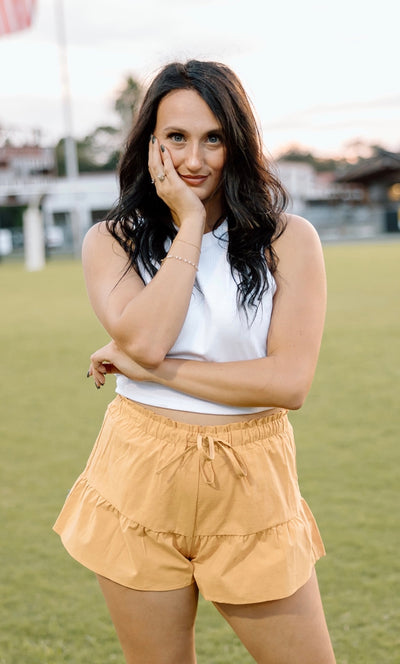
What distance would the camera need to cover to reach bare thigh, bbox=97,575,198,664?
175 centimetres

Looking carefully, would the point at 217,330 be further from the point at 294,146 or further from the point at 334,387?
the point at 294,146

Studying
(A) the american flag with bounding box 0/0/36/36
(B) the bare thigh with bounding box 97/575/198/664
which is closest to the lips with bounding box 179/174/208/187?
(B) the bare thigh with bounding box 97/575/198/664

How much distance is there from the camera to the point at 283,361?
179cm

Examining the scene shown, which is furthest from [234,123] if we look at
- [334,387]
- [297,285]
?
[334,387]

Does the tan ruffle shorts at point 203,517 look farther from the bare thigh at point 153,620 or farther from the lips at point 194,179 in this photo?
the lips at point 194,179

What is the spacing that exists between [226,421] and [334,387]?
→ 5181mm

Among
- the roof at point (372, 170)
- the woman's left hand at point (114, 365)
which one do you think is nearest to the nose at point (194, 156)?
the woman's left hand at point (114, 365)

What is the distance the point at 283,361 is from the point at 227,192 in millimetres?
420

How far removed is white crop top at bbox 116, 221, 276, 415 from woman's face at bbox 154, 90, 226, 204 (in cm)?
19

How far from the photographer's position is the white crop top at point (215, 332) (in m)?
1.75

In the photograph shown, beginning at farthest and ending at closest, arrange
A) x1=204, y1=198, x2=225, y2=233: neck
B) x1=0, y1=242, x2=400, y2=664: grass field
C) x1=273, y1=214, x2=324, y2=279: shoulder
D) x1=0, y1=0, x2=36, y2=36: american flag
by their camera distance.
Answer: x1=0, y1=0, x2=36, y2=36: american flag → x1=0, y1=242, x2=400, y2=664: grass field → x1=204, y1=198, x2=225, y2=233: neck → x1=273, y1=214, x2=324, y2=279: shoulder

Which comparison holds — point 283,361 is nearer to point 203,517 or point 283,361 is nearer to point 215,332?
point 215,332

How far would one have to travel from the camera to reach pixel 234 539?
1.73 metres

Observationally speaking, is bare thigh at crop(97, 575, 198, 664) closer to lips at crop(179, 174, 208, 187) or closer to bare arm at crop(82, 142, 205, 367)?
bare arm at crop(82, 142, 205, 367)
